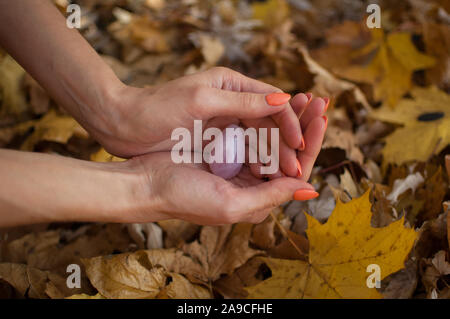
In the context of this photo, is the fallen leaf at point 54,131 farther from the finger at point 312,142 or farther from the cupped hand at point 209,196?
the finger at point 312,142

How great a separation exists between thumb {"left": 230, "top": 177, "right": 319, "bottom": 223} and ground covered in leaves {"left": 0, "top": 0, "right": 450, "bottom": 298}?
0.28ft

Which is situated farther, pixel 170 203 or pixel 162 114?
pixel 162 114

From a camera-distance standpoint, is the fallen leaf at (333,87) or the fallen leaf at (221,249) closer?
the fallen leaf at (221,249)

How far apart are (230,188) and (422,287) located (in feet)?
1.98

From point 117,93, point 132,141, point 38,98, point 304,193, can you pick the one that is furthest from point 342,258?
point 38,98

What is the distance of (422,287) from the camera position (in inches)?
41.1

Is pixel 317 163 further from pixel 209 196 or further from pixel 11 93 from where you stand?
pixel 11 93

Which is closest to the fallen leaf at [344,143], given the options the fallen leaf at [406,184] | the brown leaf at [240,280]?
the fallen leaf at [406,184]

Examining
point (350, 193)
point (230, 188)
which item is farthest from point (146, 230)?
point (350, 193)

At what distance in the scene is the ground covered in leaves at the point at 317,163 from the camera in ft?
3.24

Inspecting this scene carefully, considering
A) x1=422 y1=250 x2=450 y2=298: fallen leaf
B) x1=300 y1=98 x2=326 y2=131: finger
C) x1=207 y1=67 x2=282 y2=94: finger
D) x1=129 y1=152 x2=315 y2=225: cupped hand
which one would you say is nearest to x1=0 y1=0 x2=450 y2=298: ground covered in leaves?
x1=422 y1=250 x2=450 y2=298: fallen leaf

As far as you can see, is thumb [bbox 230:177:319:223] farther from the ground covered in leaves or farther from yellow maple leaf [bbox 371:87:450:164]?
yellow maple leaf [bbox 371:87:450:164]

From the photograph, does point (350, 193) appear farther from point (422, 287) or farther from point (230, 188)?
point (230, 188)

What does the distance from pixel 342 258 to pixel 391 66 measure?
1.00 m
